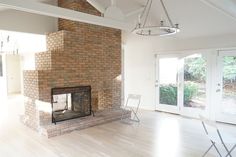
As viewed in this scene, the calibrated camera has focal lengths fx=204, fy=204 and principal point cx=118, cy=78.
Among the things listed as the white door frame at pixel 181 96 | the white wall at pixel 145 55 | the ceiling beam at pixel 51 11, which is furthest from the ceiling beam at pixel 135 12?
the white door frame at pixel 181 96

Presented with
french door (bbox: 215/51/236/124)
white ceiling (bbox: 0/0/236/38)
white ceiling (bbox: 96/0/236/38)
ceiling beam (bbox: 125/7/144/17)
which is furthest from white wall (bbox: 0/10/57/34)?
french door (bbox: 215/51/236/124)

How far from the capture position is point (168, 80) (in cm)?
654

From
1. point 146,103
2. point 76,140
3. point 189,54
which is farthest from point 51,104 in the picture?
point 189,54

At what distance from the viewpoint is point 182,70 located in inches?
243

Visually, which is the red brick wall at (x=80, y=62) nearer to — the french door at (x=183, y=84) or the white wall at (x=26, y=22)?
the white wall at (x=26, y=22)

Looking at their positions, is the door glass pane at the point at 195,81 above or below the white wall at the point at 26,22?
below

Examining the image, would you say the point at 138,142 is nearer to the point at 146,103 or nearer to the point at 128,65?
the point at 146,103

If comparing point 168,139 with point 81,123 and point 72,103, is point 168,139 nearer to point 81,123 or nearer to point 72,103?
point 81,123

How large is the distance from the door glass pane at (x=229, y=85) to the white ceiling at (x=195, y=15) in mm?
754

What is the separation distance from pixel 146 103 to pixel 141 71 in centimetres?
Answer: 116

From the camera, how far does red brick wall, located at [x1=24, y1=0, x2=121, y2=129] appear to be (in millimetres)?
4754

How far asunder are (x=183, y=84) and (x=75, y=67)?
3251mm

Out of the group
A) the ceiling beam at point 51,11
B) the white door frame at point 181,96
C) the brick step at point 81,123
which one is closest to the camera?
the ceiling beam at point 51,11

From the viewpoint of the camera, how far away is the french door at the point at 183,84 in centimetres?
579
